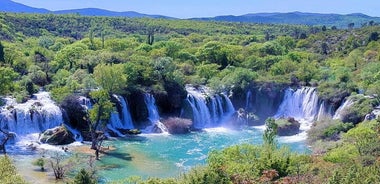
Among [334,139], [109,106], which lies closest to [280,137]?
[334,139]

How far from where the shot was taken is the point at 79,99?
6088 centimetres

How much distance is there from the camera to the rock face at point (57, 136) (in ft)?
179

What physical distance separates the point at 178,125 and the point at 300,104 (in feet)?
66.5

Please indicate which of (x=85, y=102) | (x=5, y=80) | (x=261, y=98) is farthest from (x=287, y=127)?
(x=5, y=80)

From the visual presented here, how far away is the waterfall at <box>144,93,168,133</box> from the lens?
A: 6438 cm

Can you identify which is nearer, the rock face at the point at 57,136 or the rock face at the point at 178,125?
Result: the rock face at the point at 57,136

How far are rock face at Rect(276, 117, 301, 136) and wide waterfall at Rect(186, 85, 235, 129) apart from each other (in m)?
9.29

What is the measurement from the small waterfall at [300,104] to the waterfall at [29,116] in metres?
32.2

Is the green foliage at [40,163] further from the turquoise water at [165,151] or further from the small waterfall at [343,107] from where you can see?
the small waterfall at [343,107]

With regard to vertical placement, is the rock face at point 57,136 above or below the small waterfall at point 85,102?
below

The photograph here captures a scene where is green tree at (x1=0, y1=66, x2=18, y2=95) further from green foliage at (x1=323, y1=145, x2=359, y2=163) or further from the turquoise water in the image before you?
green foliage at (x1=323, y1=145, x2=359, y2=163)

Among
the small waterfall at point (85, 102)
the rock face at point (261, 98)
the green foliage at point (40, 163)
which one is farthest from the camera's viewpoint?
the rock face at point (261, 98)

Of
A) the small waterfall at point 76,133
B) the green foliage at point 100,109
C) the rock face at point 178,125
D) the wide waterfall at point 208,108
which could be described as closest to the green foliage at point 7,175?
the green foliage at point 100,109

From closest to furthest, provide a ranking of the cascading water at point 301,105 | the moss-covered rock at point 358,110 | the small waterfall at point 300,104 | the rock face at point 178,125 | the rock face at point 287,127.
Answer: the moss-covered rock at point 358,110, the rock face at point 287,127, the rock face at point 178,125, the cascading water at point 301,105, the small waterfall at point 300,104
